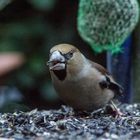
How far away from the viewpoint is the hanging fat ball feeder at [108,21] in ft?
18.7

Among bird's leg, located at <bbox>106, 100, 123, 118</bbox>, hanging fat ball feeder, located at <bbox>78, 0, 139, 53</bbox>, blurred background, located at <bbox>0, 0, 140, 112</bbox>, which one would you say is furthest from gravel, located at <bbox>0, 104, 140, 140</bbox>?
blurred background, located at <bbox>0, 0, 140, 112</bbox>

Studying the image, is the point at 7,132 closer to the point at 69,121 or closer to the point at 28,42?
the point at 69,121

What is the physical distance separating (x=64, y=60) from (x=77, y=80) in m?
0.25

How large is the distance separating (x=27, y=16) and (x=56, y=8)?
0.40 m

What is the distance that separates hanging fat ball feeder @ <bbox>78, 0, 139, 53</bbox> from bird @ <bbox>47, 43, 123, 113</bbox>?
0.70 metres

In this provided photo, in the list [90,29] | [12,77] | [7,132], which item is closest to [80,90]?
[7,132]

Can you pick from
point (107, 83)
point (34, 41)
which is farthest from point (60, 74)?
point (34, 41)

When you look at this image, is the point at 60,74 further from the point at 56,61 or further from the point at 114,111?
the point at 114,111

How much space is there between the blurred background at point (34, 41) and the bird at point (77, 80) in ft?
6.05

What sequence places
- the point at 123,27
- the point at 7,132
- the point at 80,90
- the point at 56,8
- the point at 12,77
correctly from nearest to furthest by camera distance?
1. the point at 7,132
2. the point at 80,90
3. the point at 123,27
4. the point at 12,77
5. the point at 56,8

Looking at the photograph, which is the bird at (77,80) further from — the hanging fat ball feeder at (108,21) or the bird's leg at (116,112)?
the hanging fat ball feeder at (108,21)

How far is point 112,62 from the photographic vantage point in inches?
229

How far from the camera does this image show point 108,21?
19.0 feet

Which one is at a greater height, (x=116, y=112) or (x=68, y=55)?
(x=68, y=55)
